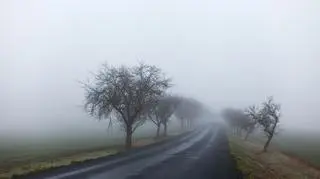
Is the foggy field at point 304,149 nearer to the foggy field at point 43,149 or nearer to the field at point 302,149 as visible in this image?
the field at point 302,149

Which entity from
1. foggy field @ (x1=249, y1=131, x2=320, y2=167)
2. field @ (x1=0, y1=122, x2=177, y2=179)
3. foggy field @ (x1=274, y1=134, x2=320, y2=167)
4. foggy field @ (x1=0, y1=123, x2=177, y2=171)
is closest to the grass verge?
field @ (x1=0, y1=122, x2=177, y2=179)

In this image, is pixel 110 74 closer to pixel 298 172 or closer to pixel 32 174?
pixel 298 172

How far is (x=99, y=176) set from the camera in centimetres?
2583

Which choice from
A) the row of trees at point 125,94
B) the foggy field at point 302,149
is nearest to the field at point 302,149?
the foggy field at point 302,149

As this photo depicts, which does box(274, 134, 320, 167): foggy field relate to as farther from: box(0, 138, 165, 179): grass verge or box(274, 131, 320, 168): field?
box(0, 138, 165, 179): grass verge

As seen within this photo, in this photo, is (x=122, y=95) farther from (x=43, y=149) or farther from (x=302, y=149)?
(x=302, y=149)

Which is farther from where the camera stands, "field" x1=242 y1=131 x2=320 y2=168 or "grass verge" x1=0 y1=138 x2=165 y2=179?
"field" x1=242 y1=131 x2=320 y2=168

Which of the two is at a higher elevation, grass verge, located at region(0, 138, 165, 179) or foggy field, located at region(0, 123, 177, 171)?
foggy field, located at region(0, 123, 177, 171)

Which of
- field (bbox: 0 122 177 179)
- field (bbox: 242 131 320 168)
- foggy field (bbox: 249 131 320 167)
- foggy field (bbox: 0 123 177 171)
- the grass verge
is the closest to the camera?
the grass verge

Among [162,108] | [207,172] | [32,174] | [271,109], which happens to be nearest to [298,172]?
[207,172]

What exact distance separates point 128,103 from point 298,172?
1057 inches

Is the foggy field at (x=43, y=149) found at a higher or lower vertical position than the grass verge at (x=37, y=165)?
higher

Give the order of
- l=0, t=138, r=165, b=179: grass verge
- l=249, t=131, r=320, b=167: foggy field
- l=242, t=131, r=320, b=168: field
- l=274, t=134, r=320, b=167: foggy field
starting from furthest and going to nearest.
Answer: l=274, t=134, r=320, b=167: foggy field, l=249, t=131, r=320, b=167: foggy field, l=242, t=131, r=320, b=168: field, l=0, t=138, r=165, b=179: grass verge

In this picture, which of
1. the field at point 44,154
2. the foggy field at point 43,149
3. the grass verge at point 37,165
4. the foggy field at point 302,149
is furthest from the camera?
the foggy field at point 302,149
